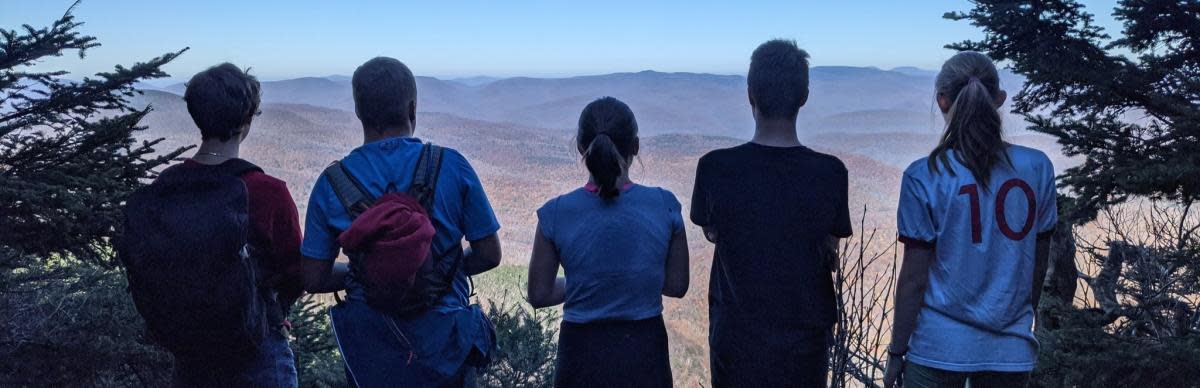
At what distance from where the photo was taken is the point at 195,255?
89.4 inches

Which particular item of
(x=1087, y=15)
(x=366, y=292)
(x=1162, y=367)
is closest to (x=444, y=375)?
(x=366, y=292)

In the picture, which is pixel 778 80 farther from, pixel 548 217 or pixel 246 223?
pixel 246 223

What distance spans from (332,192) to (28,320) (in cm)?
615

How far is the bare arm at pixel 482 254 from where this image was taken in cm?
233

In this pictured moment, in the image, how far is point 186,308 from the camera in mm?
2299

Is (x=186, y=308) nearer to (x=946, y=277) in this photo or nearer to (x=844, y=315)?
(x=946, y=277)

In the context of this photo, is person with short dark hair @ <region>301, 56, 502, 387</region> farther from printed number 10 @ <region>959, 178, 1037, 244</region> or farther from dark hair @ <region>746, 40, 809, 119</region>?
printed number 10 @ <region>959, 178, 1037, 244</region>

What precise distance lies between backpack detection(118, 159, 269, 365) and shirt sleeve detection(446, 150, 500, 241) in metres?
0.58

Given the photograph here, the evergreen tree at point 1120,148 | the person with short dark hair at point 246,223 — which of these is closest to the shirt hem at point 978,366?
the person with short dark hair at point 246,223

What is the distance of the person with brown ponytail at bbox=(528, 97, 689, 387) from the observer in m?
2.39

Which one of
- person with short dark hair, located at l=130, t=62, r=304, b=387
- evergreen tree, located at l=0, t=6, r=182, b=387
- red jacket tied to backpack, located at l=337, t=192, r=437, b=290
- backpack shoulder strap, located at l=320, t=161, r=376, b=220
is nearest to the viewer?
red jacket tied to backpack, located at l=337, t=192, r=437, b=290

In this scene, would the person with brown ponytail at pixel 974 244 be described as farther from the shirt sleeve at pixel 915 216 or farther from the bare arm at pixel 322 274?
the bare arm at pixel 322 274

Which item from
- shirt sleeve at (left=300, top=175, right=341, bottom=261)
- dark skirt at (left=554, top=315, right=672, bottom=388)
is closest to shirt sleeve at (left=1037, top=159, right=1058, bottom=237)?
dark skirt at (left=554, top=315, right=672, bottom=388)

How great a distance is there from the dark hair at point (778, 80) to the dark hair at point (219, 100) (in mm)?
1420
